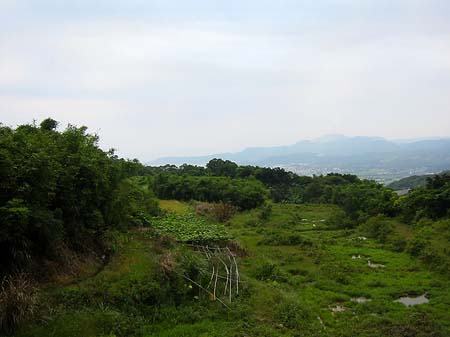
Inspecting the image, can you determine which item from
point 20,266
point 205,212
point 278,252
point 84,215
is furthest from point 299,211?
point 20,266

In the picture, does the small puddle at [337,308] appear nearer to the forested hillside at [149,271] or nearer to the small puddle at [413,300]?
the forested hillside at [149,271]

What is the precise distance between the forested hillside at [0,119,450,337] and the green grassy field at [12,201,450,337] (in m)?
0.04

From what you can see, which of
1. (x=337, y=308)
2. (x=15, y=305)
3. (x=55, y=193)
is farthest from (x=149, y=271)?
(x=337, y=308)

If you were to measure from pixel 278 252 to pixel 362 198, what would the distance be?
1393 centimetres

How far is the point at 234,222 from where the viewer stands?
30.5 meters

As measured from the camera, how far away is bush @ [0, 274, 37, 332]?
8.27 m

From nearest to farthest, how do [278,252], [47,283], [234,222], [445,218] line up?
[47,283] → [278,252] → [445,218] → [234,222]

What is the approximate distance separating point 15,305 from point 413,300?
12.1 m

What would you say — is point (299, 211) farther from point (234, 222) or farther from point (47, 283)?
point (47, 283)

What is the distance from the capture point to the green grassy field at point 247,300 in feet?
31.6

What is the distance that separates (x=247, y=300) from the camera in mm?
12047

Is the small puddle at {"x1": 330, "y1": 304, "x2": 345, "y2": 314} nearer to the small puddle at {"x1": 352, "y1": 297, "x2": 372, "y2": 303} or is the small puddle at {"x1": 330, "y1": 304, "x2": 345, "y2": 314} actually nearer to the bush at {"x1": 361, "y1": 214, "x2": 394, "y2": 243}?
the small puddle at {"x1": 352, "y1": 297, "x2": 372, "y2": 303}

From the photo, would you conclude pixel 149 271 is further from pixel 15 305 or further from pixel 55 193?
pixel 15 305

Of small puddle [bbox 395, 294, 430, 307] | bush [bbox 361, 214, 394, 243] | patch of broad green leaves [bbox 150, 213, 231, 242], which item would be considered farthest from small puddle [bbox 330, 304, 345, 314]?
bush [bbox 361, 214, 394, 243]
